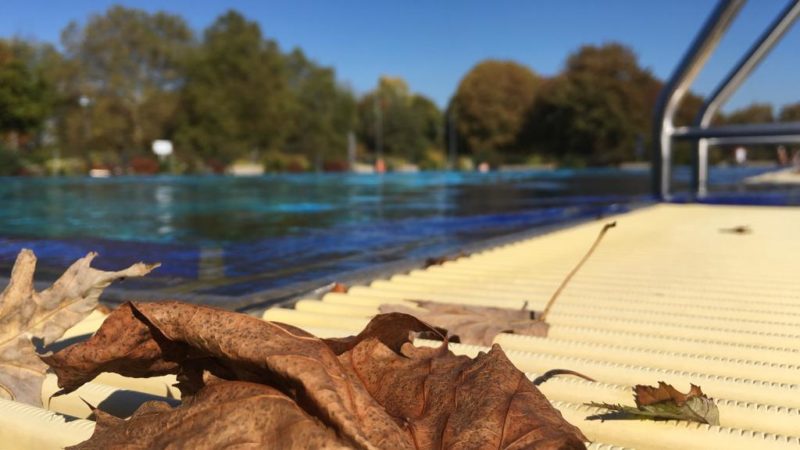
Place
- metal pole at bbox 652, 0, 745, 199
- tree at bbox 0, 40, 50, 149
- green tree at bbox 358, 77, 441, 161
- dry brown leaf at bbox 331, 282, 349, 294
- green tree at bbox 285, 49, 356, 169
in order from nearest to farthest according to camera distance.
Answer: dry brown leaf at bbox 331, 282, 349, 294 → metal pole at bbox 652, 0, 745, 199 → tree at bbox 0, 40, 50, 149 → green tree at bbox 285, 49, 356, 169 → green tree at bbox 358, 77, 441, 161

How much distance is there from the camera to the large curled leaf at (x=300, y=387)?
0.84m

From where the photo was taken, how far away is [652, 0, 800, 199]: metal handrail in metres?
6.39

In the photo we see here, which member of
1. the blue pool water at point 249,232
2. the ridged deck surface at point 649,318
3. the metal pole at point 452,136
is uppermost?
the metal pole at point 452,136

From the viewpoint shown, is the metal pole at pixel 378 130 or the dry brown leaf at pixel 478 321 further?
the metal pole at pixel 378 130

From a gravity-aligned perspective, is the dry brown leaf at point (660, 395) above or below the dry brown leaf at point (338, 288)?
above

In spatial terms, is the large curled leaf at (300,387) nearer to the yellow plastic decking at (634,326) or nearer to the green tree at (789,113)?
the yellow plastic decking at (634,326)

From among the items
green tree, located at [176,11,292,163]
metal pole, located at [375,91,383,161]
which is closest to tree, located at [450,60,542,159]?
metal pole, located at [375,91,383,161]

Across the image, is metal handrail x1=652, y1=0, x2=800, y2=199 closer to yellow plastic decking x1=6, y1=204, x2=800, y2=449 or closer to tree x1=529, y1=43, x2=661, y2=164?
yellow plastic decking x1=6, y1=204, x2=800, y2=449

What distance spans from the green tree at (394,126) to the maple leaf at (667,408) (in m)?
53.4

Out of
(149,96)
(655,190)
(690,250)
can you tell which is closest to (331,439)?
(690,250)

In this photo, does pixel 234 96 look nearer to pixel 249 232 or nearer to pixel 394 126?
pixel 394 126

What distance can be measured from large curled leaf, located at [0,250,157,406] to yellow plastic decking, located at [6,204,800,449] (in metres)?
0.09

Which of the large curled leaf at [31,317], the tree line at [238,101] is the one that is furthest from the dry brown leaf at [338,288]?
the tree line at [238,101]

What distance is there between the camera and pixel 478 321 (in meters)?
1.90
